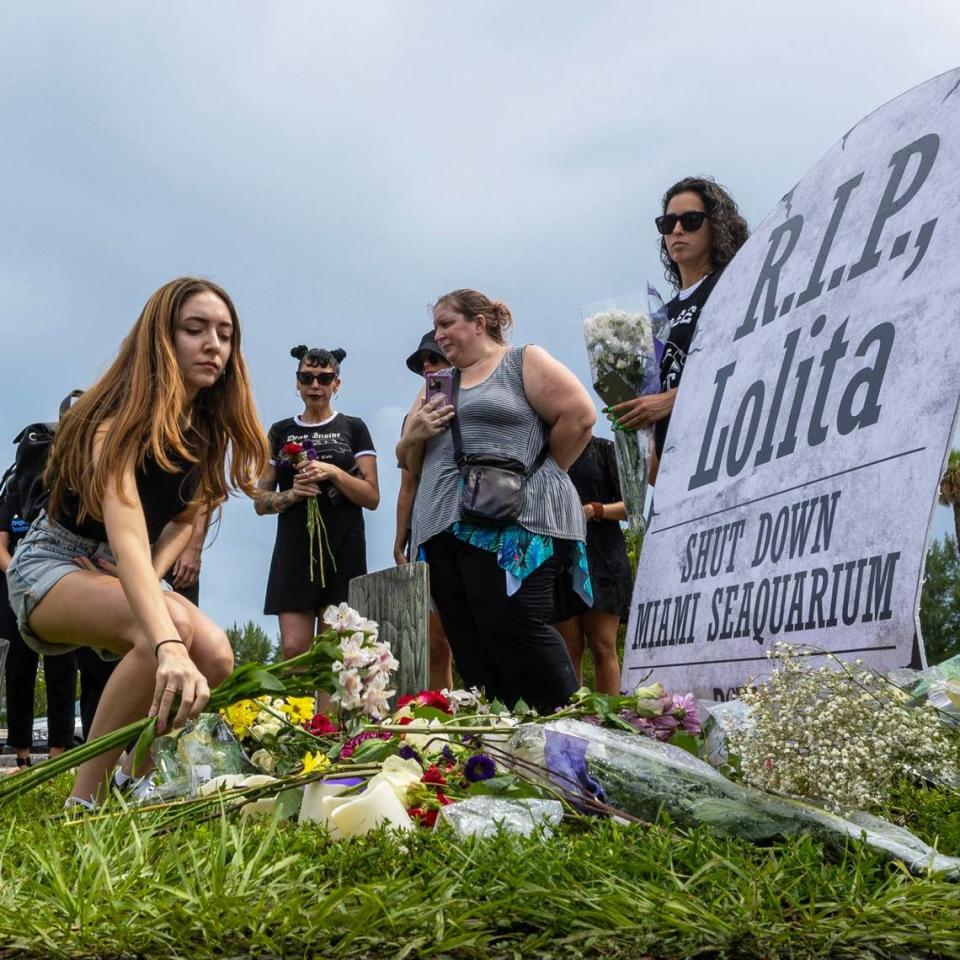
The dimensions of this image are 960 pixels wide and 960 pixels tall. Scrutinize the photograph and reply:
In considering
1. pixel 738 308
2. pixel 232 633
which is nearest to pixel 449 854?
pixel 738 308

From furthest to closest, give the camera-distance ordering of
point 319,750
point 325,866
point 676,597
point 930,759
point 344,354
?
1. point 344,354
2. point 676,597
3. point 319,750
4. point 930,759
5. point 325,866

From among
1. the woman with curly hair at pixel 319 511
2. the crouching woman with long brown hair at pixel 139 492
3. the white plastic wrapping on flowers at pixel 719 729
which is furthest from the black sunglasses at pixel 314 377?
the white plastic wrapping on flowers at pixel 719 729

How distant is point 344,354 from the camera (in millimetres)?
7906

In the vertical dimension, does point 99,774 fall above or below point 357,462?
below

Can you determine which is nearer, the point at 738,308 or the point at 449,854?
the point at 449,854

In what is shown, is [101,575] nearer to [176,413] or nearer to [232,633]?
[176,413]

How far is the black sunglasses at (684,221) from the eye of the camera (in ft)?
16.9

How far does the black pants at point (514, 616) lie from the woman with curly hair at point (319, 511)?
222cm

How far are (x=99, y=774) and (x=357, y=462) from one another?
3.54 metres

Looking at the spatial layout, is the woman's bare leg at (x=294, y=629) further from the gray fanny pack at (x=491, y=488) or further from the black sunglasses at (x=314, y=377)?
the gray fanny pack at (x=491, y=488)

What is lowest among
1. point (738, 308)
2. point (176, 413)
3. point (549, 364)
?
point (176, 413)

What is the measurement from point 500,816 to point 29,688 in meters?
6.30

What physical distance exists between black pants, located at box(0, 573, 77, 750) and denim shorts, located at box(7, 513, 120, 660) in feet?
12.8

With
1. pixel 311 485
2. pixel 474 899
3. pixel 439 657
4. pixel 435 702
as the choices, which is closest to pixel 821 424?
pixel 435 702
